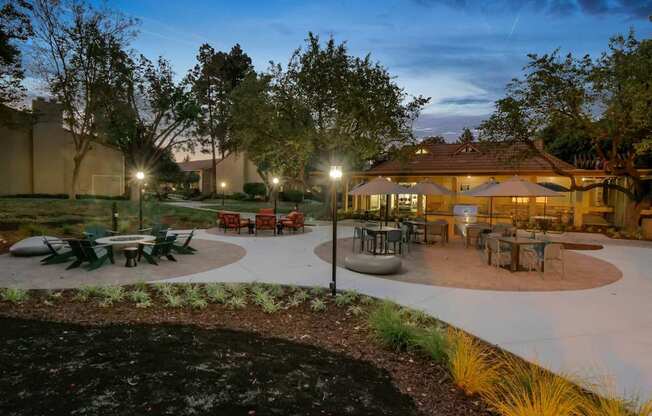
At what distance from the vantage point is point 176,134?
3156 centimetres

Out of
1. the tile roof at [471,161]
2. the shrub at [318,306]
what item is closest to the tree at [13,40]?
the tile roof at [471,161]

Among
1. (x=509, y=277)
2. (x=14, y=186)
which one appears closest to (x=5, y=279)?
(x=509, y=277)

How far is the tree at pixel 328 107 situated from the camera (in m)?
19.0

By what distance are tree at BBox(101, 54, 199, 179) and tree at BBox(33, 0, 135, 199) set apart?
1038 mm

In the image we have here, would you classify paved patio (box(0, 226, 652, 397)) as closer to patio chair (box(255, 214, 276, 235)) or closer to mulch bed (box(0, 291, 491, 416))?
mulch bed (box(0, 291, 491, 416))

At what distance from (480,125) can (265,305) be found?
52.9ft

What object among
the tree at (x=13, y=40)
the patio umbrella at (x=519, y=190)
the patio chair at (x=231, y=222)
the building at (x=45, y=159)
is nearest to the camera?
the patio umbrella at (x=519, y=190)

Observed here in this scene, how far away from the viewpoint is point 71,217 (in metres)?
15.6

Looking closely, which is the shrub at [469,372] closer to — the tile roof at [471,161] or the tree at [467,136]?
the tile roof at [471,161]

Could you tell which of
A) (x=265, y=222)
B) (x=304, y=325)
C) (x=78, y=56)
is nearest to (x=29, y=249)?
(x=265, y=222)

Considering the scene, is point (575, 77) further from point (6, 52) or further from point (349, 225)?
point (6, 52)

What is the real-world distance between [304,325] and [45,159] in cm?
2587

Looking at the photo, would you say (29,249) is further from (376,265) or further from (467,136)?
(467,136)

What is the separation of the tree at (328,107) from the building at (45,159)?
39.8 feet
